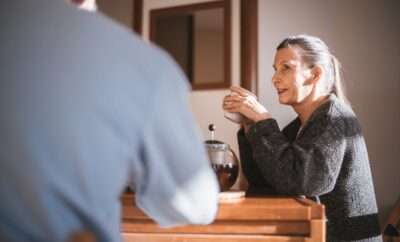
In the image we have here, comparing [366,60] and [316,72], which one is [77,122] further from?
[366,60]

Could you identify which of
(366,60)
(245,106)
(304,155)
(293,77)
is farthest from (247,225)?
(366,60)

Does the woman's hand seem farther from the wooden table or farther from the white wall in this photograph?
the white wall

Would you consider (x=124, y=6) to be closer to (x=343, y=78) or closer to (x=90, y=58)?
(x=343, y=78)

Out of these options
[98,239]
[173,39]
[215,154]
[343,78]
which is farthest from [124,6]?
[98,239]

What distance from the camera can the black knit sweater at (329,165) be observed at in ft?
2.85

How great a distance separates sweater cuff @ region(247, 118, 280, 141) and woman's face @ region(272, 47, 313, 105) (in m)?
0.20

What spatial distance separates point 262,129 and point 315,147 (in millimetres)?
138

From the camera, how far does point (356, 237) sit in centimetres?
97

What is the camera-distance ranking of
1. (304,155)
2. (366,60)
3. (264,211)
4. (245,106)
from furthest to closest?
(366,60), (245,106), (304,155), (264,211)

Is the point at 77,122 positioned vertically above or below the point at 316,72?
below

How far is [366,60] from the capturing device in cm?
157

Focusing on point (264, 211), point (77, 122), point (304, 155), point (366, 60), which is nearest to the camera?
point (77, 122)

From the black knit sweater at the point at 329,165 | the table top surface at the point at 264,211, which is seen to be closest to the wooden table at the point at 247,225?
the table top surface at the point at 264,211

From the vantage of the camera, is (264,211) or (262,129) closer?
(264,211)
